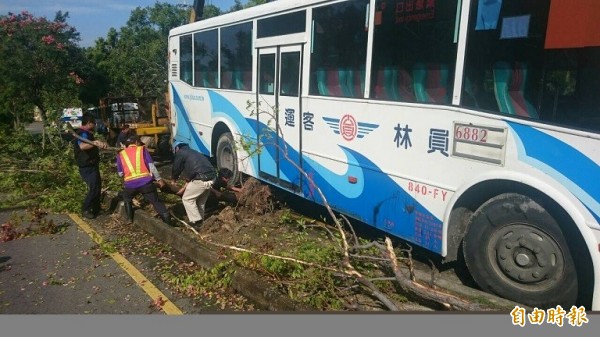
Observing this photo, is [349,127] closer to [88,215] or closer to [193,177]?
[193,177]

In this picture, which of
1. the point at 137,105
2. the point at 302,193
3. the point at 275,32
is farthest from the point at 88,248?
the point at 137,105

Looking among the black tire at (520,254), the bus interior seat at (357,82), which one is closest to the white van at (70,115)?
the bus interior seat at (357,82)

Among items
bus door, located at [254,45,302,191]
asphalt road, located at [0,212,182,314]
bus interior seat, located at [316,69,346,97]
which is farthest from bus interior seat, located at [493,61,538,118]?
asphalt road, located at [0,212,182,314]

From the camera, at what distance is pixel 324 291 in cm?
385

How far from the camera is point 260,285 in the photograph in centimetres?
Answer: 397

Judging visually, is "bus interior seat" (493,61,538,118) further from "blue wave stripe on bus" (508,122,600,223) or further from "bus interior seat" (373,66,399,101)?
"bus interior seat" (373,66,399,101)

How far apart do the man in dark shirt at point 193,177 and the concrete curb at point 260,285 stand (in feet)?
1.96

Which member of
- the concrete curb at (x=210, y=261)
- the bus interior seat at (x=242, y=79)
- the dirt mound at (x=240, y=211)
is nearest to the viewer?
the concrete curb at (x=210, y=261)

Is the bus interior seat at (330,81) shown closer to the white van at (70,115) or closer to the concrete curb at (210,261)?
the concrete curb at (210,261)

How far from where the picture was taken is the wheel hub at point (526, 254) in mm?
3551

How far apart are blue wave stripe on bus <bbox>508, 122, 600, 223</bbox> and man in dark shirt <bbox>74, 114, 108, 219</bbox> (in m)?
5.59

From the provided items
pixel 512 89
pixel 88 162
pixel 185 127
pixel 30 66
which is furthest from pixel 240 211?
pixel 30 66

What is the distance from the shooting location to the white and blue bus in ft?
11.1

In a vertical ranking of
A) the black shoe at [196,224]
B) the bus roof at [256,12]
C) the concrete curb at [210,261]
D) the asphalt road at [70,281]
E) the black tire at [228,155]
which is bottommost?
the asphalt road at [70,281]
